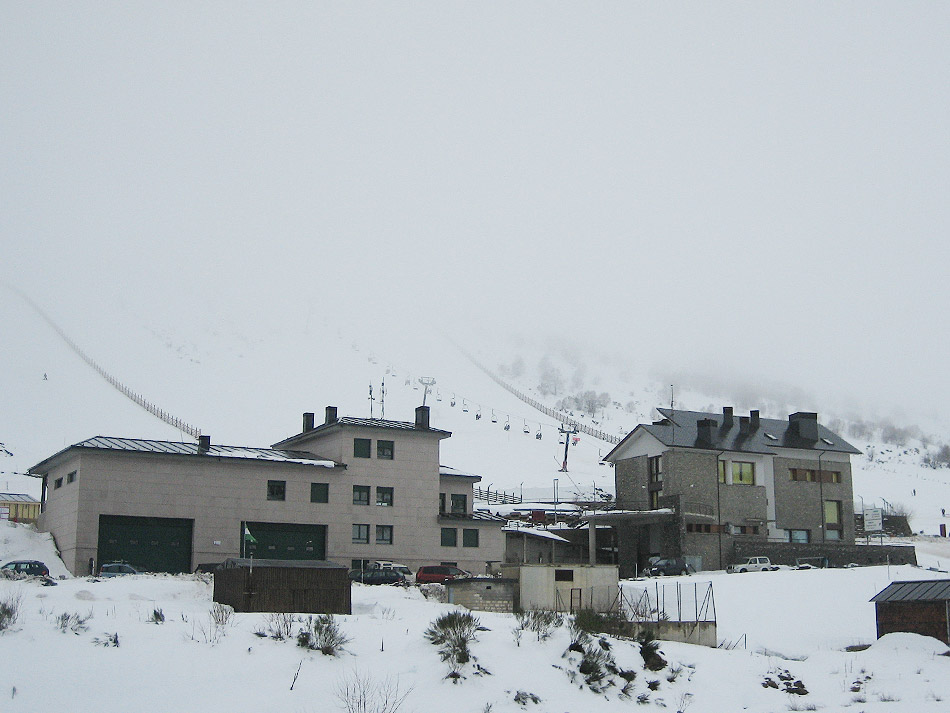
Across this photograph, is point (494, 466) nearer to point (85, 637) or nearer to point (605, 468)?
point (605, 468)

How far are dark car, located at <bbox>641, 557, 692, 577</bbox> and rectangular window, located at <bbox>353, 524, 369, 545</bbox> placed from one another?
16.3m

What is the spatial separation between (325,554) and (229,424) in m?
71.0

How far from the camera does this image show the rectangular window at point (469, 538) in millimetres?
63875

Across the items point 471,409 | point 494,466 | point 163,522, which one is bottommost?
point 163,522

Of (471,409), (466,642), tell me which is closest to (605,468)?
(471,409)

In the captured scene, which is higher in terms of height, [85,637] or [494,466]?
[494,466]

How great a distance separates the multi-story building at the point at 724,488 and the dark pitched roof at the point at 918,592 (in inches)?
1123

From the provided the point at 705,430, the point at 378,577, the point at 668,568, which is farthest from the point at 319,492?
the point at 705,430

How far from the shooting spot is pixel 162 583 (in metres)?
40.8

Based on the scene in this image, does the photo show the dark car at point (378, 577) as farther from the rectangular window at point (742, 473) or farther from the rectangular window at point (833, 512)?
the rectangular window at point (833, 512)

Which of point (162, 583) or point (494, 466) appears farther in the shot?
point (494, 466)

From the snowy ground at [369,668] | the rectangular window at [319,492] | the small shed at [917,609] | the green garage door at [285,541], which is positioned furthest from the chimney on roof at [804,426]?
the small shed at [917,609]

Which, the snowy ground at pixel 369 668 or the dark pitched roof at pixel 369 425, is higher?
the dark pitched roof at pixel 369 425

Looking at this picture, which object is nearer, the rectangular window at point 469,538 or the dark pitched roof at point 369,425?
the dark pitched roof at point 369,425
